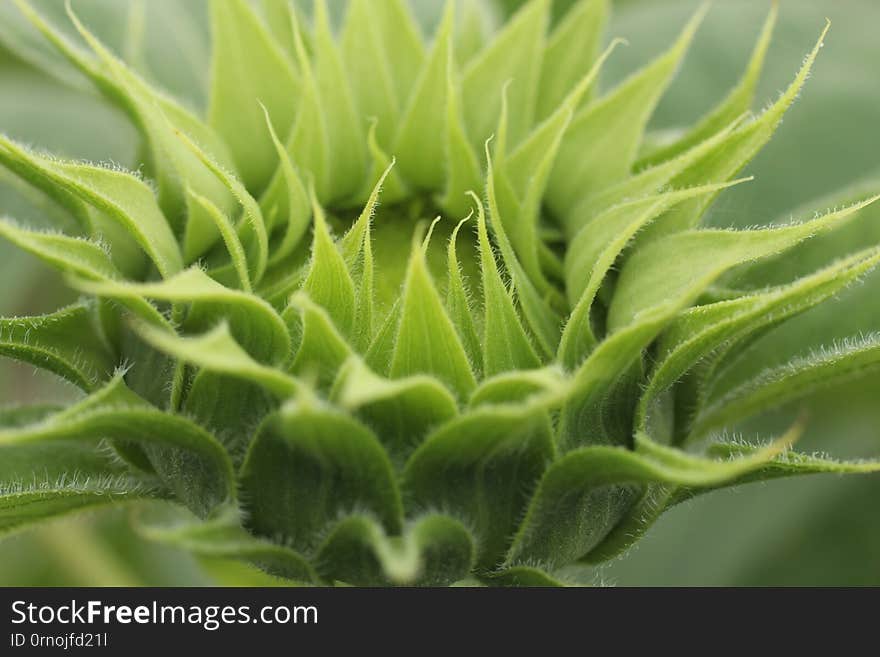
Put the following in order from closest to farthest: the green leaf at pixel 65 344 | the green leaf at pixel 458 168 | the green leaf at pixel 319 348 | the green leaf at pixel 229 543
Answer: the green leaf at pixel 229 543
the green leaf at pixel 319 348
the green leaf at pixel 65 344
the green leaf at pixel 458 168

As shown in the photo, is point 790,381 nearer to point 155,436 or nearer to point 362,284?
point 362,284

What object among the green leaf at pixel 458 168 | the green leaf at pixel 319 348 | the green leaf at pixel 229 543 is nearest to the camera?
the green leaf at pixel 229 543

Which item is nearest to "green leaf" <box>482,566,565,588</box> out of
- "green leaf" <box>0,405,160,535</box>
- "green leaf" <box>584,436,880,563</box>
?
"green leaf" <box>584,436,880,563</box>

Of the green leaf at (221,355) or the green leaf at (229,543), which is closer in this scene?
the green leaf at (221,355)

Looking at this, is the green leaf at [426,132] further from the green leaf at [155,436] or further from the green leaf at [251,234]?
the green leaf at [155,436]

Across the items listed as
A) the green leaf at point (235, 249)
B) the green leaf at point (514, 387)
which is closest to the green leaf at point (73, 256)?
the green leaf at point (235, 249)

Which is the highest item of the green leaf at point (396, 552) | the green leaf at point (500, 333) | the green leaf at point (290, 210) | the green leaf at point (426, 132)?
the green leaf at point (426, 132)

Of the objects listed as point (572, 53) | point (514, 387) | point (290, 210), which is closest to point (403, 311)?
point (514, 387)
